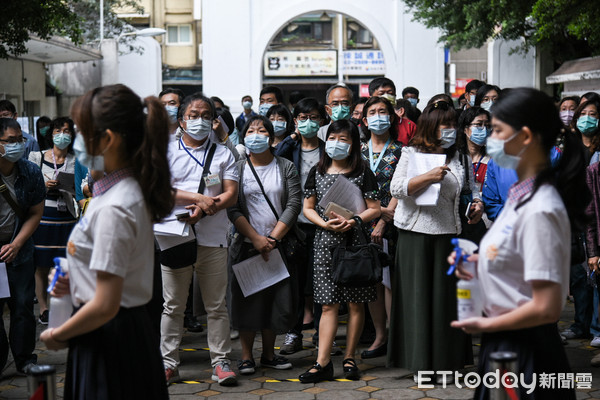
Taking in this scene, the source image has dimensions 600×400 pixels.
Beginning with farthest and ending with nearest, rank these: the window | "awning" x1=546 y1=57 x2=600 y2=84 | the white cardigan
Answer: the window → "awning" x1=546 y1=57 x2=600 y2=84 → the white cardigan

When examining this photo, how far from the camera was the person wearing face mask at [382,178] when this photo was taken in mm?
6891

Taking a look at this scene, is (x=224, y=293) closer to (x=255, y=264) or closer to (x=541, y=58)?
(x=255, y=264)

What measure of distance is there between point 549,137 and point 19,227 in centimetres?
444

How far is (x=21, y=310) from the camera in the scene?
6.52 m

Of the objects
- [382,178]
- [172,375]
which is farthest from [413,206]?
[172,375]

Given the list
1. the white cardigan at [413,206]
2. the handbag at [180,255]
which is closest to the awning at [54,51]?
the handbag at [180,255]

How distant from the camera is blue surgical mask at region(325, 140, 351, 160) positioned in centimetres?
643

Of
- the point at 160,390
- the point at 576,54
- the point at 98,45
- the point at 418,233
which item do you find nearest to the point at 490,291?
the point at 160,390

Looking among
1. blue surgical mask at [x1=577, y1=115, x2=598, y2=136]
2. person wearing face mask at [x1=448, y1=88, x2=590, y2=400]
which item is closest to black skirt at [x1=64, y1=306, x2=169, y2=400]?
person wearing face mask at [x1=448, y1=88, x2=590, y2=400]

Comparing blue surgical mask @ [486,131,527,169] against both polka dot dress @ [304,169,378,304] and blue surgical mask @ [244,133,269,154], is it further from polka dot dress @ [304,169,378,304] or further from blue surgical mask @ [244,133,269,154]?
blue surgical mask @ [244,133,269,154]

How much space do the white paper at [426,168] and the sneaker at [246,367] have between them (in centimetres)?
175

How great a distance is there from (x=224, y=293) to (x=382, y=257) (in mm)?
1171

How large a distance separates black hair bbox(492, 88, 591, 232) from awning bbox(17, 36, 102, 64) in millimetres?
14419

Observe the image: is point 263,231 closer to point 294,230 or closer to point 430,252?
point 294,230
